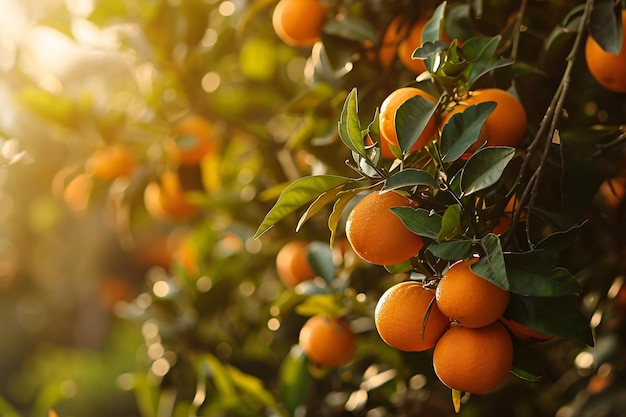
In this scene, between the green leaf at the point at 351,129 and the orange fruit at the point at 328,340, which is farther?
the orange fruit at the point at 328,340

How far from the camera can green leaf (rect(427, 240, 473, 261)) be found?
1.97 feet

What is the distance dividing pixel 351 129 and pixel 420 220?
0.12 meters

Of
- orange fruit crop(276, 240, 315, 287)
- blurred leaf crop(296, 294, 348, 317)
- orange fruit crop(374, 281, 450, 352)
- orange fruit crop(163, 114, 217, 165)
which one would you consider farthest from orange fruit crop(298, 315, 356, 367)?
orange fruit crop(163, 114, 217, 165)

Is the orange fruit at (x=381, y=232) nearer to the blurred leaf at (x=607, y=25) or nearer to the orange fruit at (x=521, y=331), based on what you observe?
the orange fruit at (x=521, y=331)

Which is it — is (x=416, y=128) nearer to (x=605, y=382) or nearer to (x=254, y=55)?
(x=605, y=382)

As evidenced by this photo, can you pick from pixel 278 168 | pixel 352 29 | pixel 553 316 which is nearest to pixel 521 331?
pixel 553 316

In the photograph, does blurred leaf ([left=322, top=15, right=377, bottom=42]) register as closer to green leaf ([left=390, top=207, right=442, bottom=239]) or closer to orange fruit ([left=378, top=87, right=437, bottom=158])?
orange fruit ([left=378, top=87, right=437, bottom=158])

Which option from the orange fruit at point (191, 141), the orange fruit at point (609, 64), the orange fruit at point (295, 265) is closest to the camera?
the orange fruit at point (609, 64)

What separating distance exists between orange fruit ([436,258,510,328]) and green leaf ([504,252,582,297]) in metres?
0.02

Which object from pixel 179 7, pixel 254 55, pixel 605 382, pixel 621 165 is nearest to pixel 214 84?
pixel 254 55

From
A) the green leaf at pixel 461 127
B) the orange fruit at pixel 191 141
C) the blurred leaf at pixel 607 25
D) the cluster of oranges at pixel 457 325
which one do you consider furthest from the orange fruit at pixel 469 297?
the orange fruit at pixel 191 141

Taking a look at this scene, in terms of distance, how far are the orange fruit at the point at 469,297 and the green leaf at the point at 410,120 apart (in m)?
0.13

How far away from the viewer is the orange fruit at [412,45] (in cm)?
90

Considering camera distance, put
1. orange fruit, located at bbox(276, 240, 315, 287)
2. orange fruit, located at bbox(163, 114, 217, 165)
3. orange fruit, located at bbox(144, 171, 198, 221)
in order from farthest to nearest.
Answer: orange fruit, located at bbox(144, 171, 198, 221) < orange fruit, located at bbox(163, 114, 217, 165) < orange fruit, located at bbox(276, 240, 315, 287)
